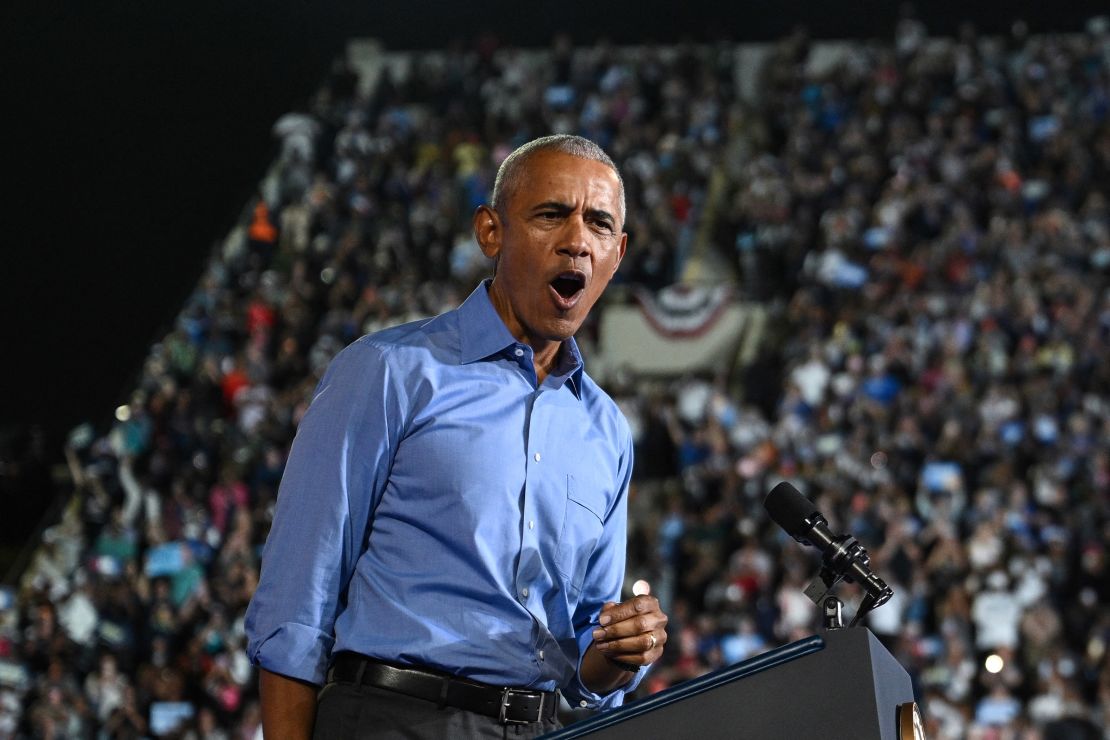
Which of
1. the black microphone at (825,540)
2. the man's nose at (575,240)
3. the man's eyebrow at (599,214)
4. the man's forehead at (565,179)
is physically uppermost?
the man's forehead at (565,179)

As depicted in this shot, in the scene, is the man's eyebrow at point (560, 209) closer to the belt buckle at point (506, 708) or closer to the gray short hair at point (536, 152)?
the gray short hair at point (536, 152)

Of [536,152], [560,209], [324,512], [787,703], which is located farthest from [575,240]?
[787,703]

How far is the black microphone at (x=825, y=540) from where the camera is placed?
183 centimetres

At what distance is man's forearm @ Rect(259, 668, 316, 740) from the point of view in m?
1.86

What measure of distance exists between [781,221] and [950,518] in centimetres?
509

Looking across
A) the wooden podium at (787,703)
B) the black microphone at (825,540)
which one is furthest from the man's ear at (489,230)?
the wooden podium at (787,703)

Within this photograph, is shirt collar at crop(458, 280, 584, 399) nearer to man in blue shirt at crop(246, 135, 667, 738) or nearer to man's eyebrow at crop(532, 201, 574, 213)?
man in blue shirt at crop(246, 135, 667, 738)

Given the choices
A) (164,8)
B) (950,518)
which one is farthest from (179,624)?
(164,8)

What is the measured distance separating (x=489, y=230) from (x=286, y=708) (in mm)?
737

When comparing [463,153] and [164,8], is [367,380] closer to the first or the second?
[463,153]

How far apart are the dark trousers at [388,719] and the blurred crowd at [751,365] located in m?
5.18

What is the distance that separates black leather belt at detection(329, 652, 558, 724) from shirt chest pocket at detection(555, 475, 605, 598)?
197 mm

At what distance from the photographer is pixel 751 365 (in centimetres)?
1225

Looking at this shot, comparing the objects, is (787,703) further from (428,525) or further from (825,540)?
(428,525)
